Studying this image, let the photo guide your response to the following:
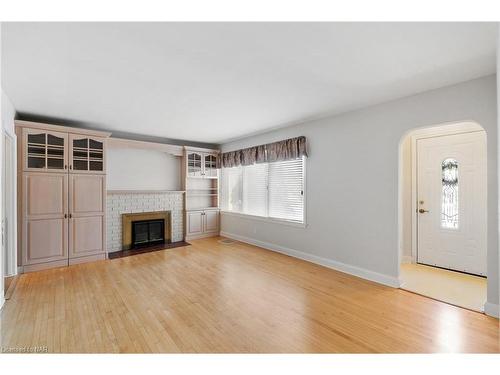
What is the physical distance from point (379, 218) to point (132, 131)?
464cm

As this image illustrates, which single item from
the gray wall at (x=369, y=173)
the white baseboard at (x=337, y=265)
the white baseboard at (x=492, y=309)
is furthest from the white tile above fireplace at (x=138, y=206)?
the white baseboard at (x=492, y=309)

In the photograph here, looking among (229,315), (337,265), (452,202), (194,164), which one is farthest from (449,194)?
(194,164)

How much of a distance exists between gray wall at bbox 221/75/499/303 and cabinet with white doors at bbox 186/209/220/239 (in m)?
2.35

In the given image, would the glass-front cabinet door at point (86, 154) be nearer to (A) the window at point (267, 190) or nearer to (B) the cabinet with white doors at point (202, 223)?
(B) the cabinet with white doors at point (202, 223)

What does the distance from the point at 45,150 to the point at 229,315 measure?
12.2 feet

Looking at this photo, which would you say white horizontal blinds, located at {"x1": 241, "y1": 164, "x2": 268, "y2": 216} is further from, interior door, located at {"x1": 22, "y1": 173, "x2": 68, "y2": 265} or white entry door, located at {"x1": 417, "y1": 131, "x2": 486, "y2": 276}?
interior door, located at {"x1": 22, "y1": 173, "x2": 68, "y2": 265}

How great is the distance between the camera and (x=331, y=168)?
3.75m

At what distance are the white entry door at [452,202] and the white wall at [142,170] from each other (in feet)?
16.4

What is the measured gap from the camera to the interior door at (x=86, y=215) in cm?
387

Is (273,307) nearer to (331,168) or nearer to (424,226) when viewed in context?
(331,168)

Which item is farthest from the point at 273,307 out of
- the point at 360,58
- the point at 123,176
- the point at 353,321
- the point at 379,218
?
the point at 123,176

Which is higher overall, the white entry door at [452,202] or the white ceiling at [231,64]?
the white ceiling at [231,64]

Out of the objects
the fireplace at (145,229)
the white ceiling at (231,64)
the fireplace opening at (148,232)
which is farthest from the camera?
the fireplace opening at (148,232)

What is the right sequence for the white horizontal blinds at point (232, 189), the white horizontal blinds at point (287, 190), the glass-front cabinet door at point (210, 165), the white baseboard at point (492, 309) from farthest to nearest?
the glass-front cabinet door at point (210, 165)
the white horizontal blinds at point (232, 189)
the white horizontal blinds at point (287, 190)
the white baseboard at point (492, 309)
